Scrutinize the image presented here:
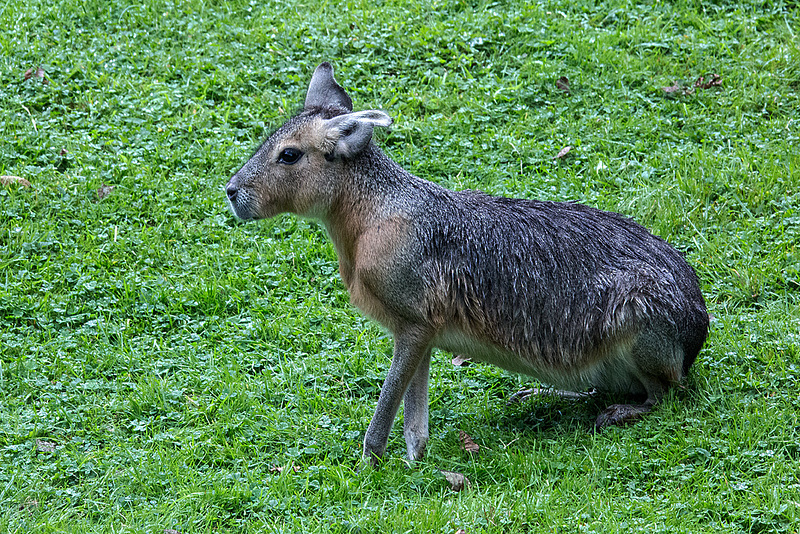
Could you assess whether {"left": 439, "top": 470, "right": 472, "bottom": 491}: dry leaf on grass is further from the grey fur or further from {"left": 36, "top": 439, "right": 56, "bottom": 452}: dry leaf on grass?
{"left": 36, "top": 439, "right": 56, "bottom": 452}: dry leaf on grass

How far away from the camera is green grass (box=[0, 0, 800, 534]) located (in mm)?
5020

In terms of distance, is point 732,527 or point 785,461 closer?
point 732,527

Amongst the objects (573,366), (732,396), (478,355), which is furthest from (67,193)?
(732,396)

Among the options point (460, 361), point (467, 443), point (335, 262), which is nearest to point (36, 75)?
point (335, 262)

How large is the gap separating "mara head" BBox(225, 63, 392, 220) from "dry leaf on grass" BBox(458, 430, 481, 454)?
155cm

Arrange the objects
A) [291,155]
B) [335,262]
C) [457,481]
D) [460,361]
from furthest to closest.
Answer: [335,262], [460,361], [291,155], [457,481]

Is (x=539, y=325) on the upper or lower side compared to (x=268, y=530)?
upper

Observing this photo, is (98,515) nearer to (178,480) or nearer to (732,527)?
(178,480)

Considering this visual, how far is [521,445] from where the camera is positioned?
5.51 meters

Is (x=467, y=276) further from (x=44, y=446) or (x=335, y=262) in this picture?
(x=44, y=446)

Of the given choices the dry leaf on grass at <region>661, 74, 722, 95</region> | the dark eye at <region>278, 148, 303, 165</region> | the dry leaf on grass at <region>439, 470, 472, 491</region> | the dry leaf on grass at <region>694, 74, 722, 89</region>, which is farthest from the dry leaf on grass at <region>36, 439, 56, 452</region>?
the dry leaf on grass at <region>694, 74, 722, 89</region>

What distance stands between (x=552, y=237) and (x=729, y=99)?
12.2 ft

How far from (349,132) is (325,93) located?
0.68 meters

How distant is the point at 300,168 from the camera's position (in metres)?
5.44
